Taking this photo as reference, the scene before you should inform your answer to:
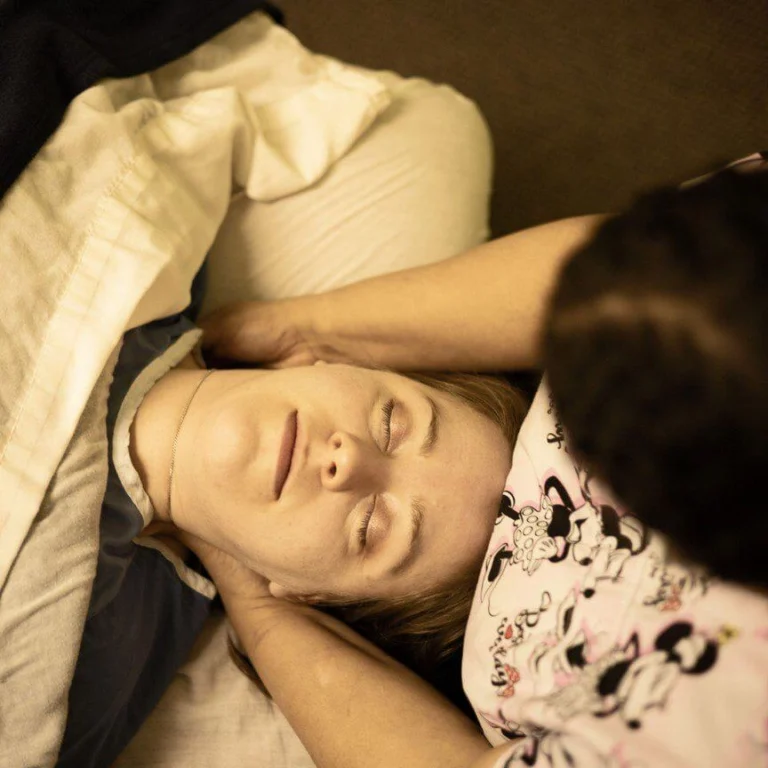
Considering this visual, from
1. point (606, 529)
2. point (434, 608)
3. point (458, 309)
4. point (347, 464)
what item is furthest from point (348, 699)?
point (458, 309)

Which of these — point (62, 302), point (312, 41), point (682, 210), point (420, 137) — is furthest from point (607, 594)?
point (312, 41)

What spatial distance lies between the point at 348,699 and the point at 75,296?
622mm

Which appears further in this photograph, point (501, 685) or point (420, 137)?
point (420, 137)

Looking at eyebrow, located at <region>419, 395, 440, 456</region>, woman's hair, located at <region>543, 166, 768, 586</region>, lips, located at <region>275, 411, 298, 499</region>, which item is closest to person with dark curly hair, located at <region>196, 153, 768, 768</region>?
woman's hair, located at <region>543, 166, 768, 586</region>

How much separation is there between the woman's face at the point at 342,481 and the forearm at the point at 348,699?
0.28 ft

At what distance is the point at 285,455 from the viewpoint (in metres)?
0.86

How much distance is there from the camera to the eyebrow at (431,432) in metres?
0.90

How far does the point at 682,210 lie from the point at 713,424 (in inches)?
7.0

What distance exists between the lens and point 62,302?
0.87 metres

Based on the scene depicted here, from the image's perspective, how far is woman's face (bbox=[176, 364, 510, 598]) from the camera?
2.81ft

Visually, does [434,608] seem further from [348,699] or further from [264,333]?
[264,333]

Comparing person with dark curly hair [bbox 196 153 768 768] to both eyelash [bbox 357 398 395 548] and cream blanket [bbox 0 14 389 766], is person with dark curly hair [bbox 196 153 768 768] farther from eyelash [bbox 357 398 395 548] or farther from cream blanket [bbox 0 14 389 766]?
cream blanket [bbox 0 14 389 766]

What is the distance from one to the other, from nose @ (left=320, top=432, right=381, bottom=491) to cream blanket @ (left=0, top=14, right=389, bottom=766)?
30 centimetres

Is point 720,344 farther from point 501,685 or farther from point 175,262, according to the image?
point 175,262
